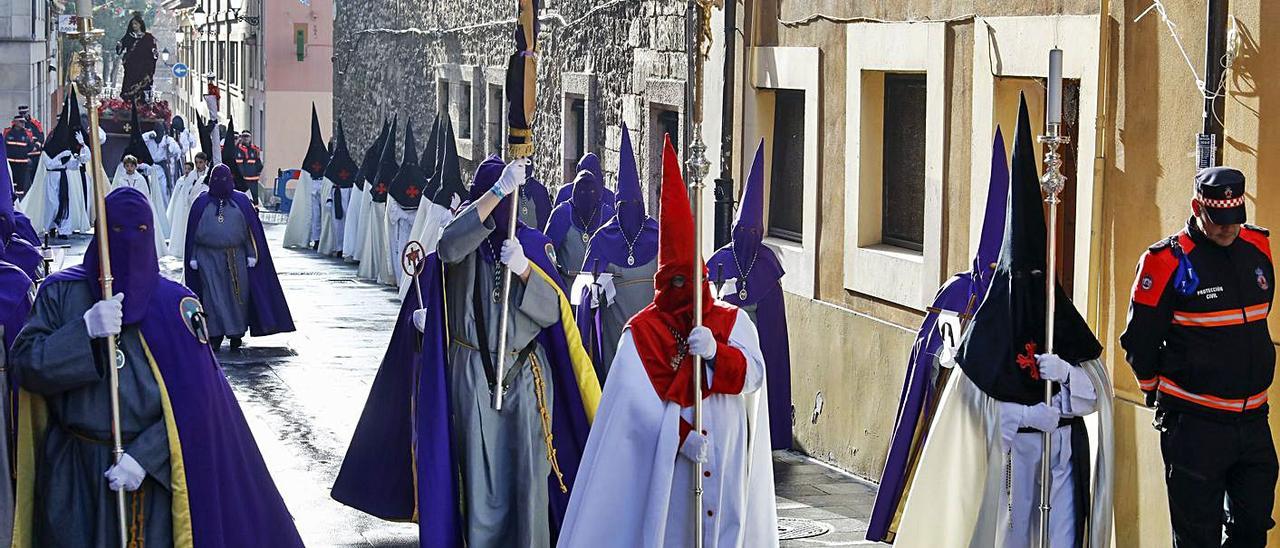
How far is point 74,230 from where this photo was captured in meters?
29.8

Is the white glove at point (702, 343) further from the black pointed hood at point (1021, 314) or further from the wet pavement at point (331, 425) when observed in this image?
the wet pavement at point (331, 425)

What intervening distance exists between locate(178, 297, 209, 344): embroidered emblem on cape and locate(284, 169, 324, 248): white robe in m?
23.2

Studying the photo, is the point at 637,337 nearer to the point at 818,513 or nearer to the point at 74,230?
the point at 818,513

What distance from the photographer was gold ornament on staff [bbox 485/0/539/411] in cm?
839

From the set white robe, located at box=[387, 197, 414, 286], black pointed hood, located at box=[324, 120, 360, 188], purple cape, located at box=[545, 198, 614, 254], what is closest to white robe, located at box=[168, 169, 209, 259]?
black pointed hood, located at box=[324, 120, 360, 188]

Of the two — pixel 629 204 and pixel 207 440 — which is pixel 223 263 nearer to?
pixel 629 204

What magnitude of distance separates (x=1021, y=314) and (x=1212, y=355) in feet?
2.54

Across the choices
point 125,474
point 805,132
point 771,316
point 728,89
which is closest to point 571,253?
point 771,316

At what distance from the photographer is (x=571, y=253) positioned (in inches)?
502

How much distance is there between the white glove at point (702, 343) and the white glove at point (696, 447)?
0.28 metres

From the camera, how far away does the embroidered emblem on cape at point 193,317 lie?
7328 mm

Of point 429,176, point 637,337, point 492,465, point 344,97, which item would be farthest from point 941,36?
point 344,97

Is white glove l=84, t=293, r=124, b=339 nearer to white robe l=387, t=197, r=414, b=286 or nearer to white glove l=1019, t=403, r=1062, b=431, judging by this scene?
white glove l=1019, t=403, r=1062, b=431

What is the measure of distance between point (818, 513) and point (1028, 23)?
9.25 feet
